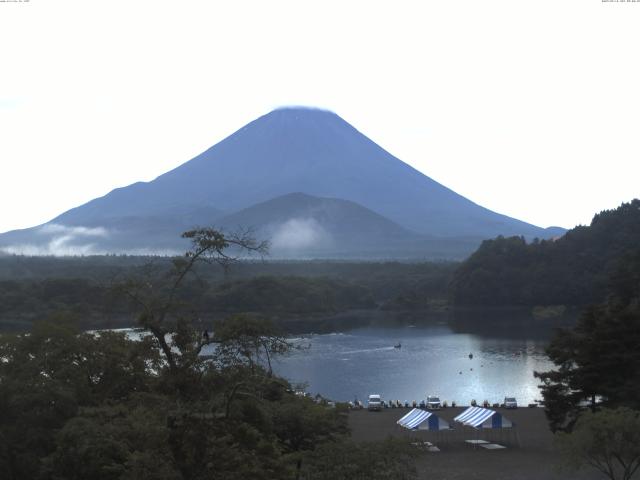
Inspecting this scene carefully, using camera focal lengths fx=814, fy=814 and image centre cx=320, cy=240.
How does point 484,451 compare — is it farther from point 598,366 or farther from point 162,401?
point 162,401

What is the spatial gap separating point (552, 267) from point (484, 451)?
142 feet

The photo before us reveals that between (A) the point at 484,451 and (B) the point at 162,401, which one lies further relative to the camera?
(A) the point at 484,451

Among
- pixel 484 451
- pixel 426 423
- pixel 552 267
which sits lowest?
pixel 484 451

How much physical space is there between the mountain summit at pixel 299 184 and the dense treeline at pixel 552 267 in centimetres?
7379

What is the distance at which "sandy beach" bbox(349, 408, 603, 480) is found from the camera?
1327cm

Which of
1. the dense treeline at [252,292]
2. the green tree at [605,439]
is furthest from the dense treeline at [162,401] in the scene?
the dense treeline at [252,292]

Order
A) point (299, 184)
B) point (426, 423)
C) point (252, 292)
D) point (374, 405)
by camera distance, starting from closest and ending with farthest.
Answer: point (426, 423)
point (374, 405)
point (252, 292)
point (299, 184)

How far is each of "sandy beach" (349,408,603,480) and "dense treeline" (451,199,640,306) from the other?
37.0 m

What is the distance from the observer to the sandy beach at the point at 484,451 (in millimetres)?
13266

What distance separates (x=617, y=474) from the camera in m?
12.6

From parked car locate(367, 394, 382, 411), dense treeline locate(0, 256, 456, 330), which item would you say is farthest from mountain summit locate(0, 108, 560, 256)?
parked car locate(367, 394, 382, 411)

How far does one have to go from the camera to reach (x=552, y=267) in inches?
2228

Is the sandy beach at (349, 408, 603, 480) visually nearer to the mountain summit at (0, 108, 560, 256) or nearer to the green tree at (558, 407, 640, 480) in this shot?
the green tree at (558, 407, 640, 480)

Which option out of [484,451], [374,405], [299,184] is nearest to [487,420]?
[484,451]
